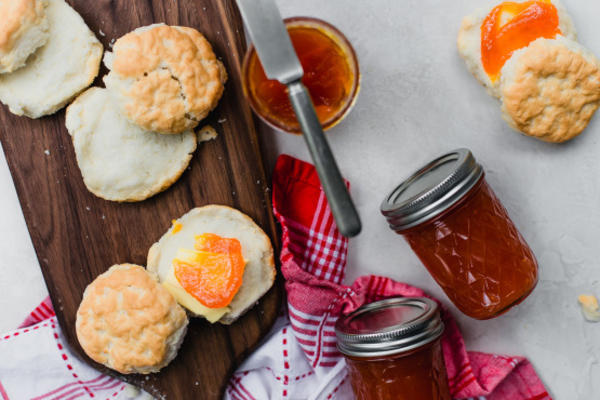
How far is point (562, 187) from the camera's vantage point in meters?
2.47

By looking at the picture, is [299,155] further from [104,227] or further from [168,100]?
[104,227]

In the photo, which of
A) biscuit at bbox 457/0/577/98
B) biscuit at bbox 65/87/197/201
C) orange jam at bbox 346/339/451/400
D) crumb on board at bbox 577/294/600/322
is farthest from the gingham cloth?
biscuit at bbox 457/0/577/98

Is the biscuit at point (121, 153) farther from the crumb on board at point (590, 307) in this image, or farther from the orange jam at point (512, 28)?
the crumb on board at point (590, 307)

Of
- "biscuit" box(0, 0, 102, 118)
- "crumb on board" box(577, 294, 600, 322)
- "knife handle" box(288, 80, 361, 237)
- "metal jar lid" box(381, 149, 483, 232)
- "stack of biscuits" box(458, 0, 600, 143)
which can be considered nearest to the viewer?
"knife handle" box(288, 80, 361, 237)

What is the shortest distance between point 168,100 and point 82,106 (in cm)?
40

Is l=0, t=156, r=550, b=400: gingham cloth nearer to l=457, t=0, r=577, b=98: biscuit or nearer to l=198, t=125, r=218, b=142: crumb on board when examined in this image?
l=198, t=125, r=218, b=142: crumb on board

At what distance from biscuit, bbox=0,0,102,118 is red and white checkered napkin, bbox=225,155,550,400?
895mm

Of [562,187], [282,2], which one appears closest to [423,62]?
[282,2]

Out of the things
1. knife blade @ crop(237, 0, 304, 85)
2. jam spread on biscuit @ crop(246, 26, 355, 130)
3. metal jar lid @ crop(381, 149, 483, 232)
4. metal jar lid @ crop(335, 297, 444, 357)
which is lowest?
metal jar lid @ crop(335, 297, 444, 357)

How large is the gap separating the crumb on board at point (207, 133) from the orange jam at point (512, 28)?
115cm

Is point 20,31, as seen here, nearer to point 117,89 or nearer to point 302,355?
point 117,89

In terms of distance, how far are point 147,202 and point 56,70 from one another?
0.65m

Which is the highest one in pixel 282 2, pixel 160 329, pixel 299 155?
pixel 282 2

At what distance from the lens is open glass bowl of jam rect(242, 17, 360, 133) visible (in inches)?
87.8
